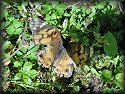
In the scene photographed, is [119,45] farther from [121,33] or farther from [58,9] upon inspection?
[58,9]

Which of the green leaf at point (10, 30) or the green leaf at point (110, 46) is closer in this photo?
the green leaf at point (110, 46)

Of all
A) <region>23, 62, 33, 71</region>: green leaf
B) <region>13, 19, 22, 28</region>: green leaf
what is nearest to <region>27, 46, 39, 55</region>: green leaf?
<region>23, 62, 33, 71</region>: green leaf

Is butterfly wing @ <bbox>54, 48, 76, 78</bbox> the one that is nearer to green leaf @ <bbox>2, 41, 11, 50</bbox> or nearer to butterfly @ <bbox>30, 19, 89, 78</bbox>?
butterfly @ <bbox>30, 19, 89, 78</bbox>

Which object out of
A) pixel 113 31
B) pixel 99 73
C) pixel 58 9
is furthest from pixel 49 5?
pixel 99 73

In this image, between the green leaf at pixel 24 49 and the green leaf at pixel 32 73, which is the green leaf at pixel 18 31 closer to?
the green leaf at pixel 24 49

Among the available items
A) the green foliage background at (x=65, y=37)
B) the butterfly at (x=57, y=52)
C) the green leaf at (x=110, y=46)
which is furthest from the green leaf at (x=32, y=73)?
the green leaf at (x=110, y=46)

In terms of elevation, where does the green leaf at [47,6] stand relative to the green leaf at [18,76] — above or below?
above

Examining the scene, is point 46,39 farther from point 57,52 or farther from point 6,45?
point 6,45
